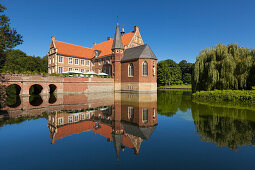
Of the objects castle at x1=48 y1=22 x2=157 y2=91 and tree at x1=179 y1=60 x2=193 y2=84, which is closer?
castle at x1=48 y1=22 x2=157 y2=91

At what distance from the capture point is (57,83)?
85.4 feet

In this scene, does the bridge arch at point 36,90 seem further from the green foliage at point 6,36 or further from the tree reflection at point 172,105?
the tree reflection at point 172,105

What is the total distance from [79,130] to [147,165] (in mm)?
4626

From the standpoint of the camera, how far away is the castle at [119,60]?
30.2m

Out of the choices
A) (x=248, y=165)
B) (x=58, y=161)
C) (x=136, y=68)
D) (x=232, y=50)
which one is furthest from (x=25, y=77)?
(x=232, y=50)

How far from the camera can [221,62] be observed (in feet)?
65.3

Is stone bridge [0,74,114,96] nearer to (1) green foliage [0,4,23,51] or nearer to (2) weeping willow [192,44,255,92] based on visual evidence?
(1) green foliage [0,4,23,51]

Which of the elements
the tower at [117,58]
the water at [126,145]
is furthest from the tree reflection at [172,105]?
the tower at [117,58]

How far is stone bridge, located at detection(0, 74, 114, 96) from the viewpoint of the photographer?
2200 centimetres

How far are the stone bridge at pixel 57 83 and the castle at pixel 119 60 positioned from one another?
13.1 ft

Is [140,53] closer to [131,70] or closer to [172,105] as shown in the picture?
[131,70]

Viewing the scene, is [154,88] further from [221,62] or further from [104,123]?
[104,123]

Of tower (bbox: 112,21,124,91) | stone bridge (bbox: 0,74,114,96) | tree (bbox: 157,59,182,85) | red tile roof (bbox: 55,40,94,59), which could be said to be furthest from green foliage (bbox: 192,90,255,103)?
tree (bbox: 157,59,182,85)

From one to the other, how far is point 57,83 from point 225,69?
89.5 ft
